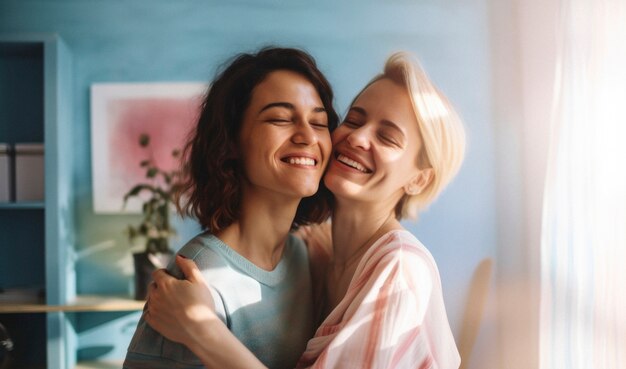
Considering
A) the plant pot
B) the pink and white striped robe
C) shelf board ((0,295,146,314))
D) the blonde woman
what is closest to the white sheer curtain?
the blonde woman

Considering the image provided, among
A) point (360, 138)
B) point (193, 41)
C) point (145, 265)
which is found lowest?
point (145, 265)

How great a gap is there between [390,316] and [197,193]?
0.53m

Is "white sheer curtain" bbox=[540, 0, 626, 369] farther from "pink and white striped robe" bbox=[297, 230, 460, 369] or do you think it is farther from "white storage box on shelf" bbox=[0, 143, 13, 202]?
"white storage box on shelf" bbox=[0, 143, 13, 202]

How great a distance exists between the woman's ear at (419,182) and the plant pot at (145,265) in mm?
1503

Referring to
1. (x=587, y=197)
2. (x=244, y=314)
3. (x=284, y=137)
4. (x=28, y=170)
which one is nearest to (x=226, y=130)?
(x=284, y=137)

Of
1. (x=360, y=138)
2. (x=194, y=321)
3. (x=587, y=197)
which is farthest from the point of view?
(x=587, y=197)

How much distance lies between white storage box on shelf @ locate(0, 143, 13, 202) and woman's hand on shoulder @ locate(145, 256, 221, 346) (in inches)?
71.2

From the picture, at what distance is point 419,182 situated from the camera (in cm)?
140

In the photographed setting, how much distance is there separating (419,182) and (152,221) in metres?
1.68

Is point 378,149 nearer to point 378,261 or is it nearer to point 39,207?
point 378,261

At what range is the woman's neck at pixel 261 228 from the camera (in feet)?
4.17

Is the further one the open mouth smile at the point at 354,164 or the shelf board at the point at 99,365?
the shelf board at the point at 99,365

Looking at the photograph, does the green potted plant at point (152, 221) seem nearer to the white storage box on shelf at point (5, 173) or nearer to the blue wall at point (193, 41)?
the blue wall at point (193, 41)

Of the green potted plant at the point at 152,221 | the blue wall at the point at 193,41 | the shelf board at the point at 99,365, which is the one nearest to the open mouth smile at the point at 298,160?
the green potted plant at the point at 152,221
